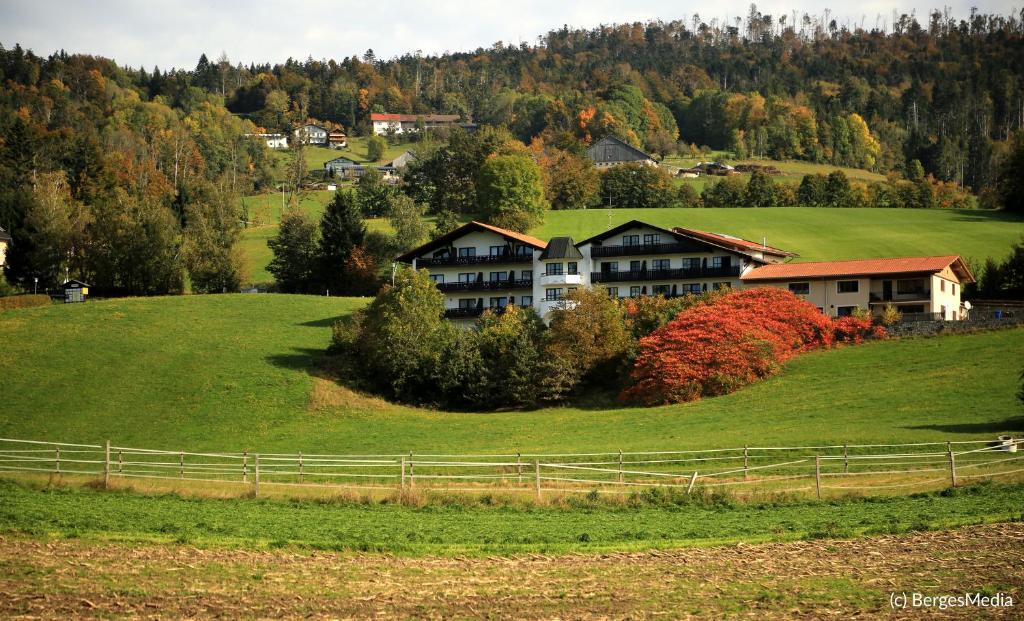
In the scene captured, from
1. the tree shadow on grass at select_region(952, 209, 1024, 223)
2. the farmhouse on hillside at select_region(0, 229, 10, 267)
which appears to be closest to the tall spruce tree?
the farmhouse on hillside at select_region(0, 229, 10, 267)

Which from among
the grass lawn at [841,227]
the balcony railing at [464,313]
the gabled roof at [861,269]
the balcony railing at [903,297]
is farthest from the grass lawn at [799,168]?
the balcony railing at [464,313]

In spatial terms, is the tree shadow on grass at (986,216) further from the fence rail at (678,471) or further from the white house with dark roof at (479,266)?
the fence rail at (678,471)

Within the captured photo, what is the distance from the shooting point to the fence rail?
35.5m

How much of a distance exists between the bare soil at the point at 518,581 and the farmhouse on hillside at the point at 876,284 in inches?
1971

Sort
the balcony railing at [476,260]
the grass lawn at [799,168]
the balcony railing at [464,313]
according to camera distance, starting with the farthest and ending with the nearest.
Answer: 1. the grass lawn at [799,168]
2. the balcony railing at [476,260]
3. the balcony railing at [464,313]

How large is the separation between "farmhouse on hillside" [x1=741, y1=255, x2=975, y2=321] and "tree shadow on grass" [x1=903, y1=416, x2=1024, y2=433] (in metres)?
27.9

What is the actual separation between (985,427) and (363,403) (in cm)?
3491

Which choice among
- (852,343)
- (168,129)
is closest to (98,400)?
(852,343)

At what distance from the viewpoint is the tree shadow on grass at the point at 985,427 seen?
43.4 metres

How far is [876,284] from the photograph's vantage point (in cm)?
7488

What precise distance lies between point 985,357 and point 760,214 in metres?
76.0

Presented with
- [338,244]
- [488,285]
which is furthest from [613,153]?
[488,285]

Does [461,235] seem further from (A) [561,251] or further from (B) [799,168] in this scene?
(B) [799,168]

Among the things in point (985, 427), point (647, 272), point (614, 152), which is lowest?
point (985, 427)
